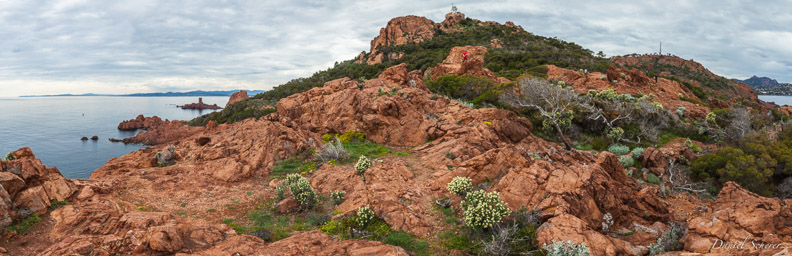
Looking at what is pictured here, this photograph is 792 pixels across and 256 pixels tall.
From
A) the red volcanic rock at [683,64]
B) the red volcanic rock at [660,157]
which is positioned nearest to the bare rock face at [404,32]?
the red volcanic rock at [683,64]

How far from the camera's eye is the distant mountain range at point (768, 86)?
436 ft

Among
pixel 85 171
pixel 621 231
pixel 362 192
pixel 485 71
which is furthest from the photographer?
pixel 85 171

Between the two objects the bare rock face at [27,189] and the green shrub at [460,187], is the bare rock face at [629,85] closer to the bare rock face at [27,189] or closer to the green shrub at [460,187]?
the green shrub at [460,187]

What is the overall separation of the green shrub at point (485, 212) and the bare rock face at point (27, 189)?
32.4ft

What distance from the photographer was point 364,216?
8.22 m

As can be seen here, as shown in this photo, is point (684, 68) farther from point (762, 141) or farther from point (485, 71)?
point (762, 141)

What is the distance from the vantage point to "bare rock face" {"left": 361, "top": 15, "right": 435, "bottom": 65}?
214 feet

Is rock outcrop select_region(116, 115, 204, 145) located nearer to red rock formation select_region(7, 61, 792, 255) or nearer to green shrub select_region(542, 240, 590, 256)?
red rock formation select_region(7, 61, 792, 255)

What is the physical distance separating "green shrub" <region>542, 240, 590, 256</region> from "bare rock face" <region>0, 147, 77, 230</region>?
437 inches

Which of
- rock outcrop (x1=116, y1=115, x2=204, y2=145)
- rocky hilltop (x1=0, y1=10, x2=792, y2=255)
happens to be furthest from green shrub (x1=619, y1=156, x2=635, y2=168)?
rock outcrop (x1=116, y1=115, x2=204, y2=145)

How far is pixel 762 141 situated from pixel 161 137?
6214cm

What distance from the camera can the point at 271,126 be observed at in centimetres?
1530

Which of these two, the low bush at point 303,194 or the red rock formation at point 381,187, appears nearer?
the red rock formation at point 381,187

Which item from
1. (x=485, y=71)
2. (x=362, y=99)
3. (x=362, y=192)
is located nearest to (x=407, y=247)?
(x=362, y=192)
